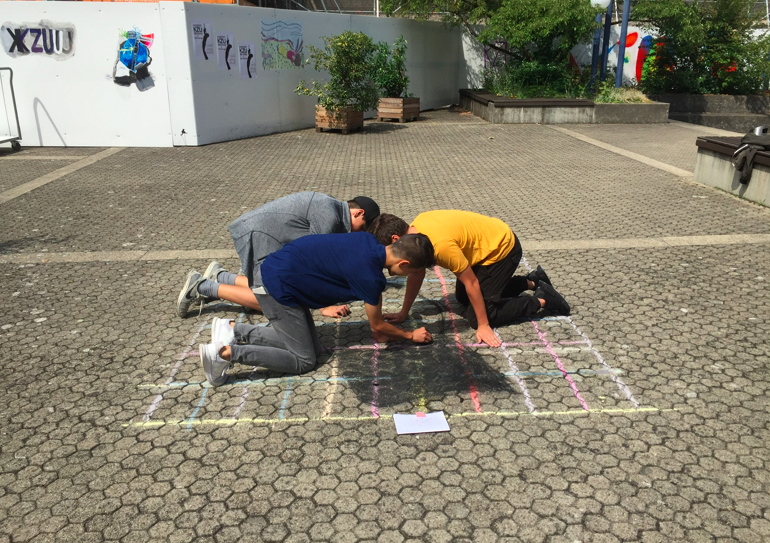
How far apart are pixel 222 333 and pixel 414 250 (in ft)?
4.57

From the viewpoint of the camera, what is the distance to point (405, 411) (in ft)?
12.3

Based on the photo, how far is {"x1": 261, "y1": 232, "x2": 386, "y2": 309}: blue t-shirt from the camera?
365cm

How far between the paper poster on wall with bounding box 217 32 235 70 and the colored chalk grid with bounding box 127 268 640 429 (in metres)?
9.52

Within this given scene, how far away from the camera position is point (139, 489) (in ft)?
10.2

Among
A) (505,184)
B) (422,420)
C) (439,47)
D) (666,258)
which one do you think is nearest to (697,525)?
(422,420)

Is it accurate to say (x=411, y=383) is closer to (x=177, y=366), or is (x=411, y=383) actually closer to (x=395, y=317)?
(x=395, y=317)

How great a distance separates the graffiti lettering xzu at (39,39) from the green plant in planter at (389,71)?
6.66 metres

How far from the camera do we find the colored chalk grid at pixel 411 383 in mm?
3742

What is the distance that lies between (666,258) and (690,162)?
5.80m

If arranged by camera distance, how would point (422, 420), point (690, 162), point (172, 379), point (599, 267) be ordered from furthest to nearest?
Result: point (690, 162) → point (599, 267) → point (172, 379) → point (422, 420)

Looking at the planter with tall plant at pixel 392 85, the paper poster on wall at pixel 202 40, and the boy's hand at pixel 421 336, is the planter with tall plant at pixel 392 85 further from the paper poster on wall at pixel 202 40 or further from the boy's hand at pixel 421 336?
the boy's hand at pixel 421 336

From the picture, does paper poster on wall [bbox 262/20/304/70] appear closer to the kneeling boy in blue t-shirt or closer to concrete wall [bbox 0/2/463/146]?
concrete wall [bbox 0/2/463/146]

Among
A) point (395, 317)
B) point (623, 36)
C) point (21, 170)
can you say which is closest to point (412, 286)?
point (395, 317)

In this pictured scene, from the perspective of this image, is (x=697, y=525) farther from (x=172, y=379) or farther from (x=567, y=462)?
(x=172, y=379)
